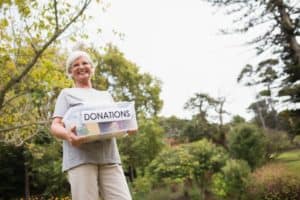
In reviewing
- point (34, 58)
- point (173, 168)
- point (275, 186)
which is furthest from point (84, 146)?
point (173, 168)

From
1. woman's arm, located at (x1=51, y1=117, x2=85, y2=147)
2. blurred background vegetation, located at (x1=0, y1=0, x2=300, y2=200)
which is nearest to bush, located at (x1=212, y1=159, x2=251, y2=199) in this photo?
blurred background vegetation, located at (x1=0, y1=0, x2=300, y2=200)

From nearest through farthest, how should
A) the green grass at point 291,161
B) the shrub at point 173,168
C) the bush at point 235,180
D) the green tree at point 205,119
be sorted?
the bush at point 235,180
the shrub at point 173,168
the green grass at point 291,161
the green tree at point 205,119

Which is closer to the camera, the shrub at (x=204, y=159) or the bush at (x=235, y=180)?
the bush at (x=235, y=180)

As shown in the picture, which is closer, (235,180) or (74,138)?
(74,138)

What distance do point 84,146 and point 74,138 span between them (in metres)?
0.16

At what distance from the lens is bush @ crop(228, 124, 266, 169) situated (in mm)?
10992

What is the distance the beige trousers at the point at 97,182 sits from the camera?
6.16 ft

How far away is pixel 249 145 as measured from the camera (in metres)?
11.1

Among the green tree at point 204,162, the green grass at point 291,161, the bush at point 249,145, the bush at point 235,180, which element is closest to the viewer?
the bush at point 235,180

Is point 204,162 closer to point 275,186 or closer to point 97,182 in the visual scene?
point 275,186

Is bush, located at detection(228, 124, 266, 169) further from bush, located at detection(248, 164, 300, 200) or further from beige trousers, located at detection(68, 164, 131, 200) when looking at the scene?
beige trousers, located at detection(68, 164, 131, 200)

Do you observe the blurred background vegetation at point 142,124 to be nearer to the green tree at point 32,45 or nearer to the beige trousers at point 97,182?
the green tree at point 32,45

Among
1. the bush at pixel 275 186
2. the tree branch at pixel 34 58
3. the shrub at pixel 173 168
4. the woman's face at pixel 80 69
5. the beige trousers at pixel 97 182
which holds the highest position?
the tree branch at pixel 34 58

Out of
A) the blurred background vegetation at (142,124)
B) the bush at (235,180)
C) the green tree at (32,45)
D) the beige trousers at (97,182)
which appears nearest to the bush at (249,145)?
the blurred background vegetation at (142,124)
